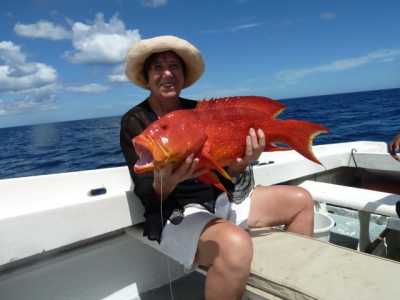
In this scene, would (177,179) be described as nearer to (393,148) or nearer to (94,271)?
(94,271)

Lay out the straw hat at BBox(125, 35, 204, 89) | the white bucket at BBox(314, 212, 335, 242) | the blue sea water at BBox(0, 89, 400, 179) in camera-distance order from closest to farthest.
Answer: the straw hat at BBox(125, 35, 204, 89)
the white bucket at BBox(314, 212, 335, 242)
the blue sea water at BBox(0, 89, 400, 179)

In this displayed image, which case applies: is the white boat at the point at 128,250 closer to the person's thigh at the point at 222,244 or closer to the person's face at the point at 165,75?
the person's thigh at the point at 222,244

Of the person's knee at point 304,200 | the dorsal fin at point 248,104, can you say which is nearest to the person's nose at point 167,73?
the dorsal fin at point 248,104

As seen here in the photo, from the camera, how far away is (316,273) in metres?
1.82

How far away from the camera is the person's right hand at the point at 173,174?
1666 mm

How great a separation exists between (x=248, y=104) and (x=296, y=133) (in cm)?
33

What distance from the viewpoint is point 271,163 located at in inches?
136

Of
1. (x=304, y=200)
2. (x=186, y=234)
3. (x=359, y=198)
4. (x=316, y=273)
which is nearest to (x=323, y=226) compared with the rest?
(x=359, y=198)

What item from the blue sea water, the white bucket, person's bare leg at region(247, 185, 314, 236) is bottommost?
the blue sea water

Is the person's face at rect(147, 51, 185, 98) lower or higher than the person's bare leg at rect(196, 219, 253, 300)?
higher

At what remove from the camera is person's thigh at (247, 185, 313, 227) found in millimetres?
2410

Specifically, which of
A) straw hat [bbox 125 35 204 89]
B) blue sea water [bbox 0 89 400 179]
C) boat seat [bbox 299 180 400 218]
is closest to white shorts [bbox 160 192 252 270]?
straw hat [bbox 125 35 204 89]

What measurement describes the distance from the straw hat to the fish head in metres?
0.70

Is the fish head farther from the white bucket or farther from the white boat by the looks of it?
the white bucket
